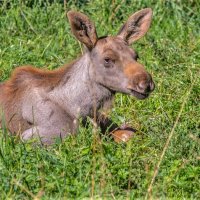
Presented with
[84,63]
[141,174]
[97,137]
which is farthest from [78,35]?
[141,174]

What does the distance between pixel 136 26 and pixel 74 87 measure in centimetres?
100

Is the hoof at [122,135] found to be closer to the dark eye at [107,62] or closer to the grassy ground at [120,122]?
the grassy ground at [120,122]

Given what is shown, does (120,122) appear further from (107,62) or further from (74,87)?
(107,62)

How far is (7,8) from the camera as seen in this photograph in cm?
1368

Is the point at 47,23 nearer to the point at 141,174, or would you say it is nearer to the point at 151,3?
the point at 151,3

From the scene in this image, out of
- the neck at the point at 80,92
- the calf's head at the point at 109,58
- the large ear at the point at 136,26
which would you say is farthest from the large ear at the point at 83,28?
the large ear at the point at 136,26

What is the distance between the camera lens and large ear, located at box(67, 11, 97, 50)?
998 cm

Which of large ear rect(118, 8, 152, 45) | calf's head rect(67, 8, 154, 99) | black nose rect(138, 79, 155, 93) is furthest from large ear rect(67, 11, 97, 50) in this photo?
black nose rect(138, 79, 155, 93)

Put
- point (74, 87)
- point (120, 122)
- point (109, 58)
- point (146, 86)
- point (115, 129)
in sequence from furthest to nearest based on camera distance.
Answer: point (120, 122) → point (74, 87) → point (115, 129) → point (109, 58) → point (146, 86)

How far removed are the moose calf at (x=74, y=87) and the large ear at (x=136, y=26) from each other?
0.03 feet

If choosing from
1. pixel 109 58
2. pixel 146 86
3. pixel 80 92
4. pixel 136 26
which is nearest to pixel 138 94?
pixel 146 86

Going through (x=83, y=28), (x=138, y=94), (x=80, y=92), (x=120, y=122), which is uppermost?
(x=83, y=28)

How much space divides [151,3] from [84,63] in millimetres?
4027

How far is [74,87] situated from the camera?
10.2 m
